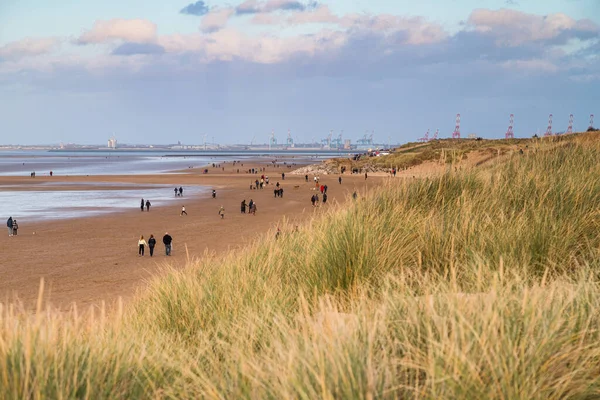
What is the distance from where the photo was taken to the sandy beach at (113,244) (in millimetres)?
16453

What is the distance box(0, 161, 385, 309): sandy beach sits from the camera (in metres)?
16.5

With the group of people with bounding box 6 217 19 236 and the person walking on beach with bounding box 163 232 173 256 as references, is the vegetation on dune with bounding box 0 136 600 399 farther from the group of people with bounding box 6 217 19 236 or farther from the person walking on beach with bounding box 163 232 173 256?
the group of people with bounding box 6 217 19 236

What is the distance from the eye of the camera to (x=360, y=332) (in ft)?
11.9

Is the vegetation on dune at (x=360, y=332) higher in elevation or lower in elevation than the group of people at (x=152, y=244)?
higher

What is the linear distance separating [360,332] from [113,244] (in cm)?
2270

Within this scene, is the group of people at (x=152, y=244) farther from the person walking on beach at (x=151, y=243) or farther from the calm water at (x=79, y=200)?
the calm water at (x=79, y=200)

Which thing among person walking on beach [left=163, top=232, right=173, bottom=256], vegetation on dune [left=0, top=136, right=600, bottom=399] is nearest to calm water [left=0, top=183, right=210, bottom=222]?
person walking on beach [left=163, top=232, right=173, bottom=256]

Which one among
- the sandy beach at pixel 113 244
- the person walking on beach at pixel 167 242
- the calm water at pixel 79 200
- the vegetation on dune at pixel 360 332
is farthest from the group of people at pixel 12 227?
the vegetation on dune at pixel 360 332

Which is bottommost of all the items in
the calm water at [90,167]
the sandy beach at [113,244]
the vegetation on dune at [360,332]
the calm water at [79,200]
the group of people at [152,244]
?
the calm water at [90,167]

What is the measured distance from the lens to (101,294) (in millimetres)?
15664

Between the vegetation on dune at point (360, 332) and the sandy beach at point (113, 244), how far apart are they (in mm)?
2273

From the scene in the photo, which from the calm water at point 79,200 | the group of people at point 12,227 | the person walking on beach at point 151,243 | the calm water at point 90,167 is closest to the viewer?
the person walking on beach at point 151,243

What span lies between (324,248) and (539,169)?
4.78 metres

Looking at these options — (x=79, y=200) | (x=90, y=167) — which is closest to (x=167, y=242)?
(x=79, y=200)
